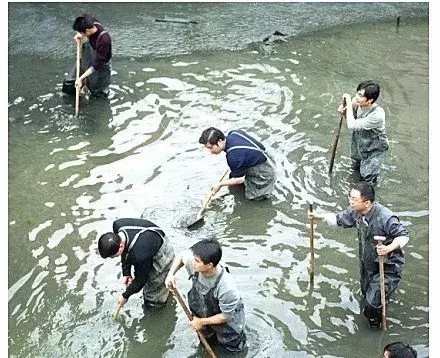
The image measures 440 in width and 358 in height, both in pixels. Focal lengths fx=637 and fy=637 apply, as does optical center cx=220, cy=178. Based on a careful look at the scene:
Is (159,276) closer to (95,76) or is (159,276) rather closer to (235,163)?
(235,163)

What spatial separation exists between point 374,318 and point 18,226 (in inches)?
166

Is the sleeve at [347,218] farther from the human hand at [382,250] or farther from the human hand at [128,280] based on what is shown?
the human hand at [128,280]

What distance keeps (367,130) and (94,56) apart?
443cm

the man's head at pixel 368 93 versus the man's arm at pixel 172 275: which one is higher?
the man's head at pixel 368 93

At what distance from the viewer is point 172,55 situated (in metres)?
11.9

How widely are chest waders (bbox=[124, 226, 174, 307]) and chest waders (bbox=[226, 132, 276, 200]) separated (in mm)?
1941

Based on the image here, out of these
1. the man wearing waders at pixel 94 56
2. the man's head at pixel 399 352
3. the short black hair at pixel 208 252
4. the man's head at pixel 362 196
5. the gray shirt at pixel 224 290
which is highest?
the man wearing waders at pixel 94 56

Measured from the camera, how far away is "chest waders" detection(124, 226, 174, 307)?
617cm

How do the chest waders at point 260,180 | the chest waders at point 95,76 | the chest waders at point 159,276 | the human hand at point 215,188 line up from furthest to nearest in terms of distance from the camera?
the chest waders at point 95,76, the chest waders at point 260,180, the human hand at point 215,188, the chest waders at point 159,276

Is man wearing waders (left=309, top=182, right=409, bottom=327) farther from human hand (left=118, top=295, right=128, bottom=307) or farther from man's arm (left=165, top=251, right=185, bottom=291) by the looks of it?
human hand (left=118, top=295, right=128, bottom=307)

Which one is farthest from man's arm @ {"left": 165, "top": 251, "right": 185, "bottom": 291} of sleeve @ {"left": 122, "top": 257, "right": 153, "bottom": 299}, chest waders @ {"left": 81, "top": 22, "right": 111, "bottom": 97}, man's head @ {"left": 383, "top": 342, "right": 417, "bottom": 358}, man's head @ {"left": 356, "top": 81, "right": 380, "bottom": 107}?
chest waders @ {"left": 81, "top": 22, "right": 111, "bottom": 97}

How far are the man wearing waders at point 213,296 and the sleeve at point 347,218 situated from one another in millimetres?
1217

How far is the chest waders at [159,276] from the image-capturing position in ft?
20.2

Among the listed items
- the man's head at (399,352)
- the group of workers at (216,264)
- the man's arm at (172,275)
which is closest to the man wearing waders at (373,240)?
the group of workers at (216,264)
